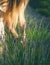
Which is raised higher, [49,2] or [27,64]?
[49,2]

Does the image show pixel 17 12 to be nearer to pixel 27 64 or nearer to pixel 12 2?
pixel 12 2

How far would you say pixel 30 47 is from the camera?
3100 millimetres

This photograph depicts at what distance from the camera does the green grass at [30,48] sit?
10.1ft

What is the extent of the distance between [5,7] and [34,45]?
0.43 meters

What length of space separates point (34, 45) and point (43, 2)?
41 centimetres

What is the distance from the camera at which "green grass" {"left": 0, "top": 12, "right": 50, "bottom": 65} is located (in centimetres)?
308

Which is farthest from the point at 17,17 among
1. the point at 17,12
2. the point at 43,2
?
the point at 43,2

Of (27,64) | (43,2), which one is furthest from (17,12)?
(27,64)

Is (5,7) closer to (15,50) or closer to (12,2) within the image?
(12,2)

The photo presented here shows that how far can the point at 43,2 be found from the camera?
10.6 ft

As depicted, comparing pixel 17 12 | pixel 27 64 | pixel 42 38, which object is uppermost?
pixel 17 12

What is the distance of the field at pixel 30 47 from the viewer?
3.08 meters

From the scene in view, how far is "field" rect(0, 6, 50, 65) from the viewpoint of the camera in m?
3.08

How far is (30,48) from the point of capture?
3.10 meters
